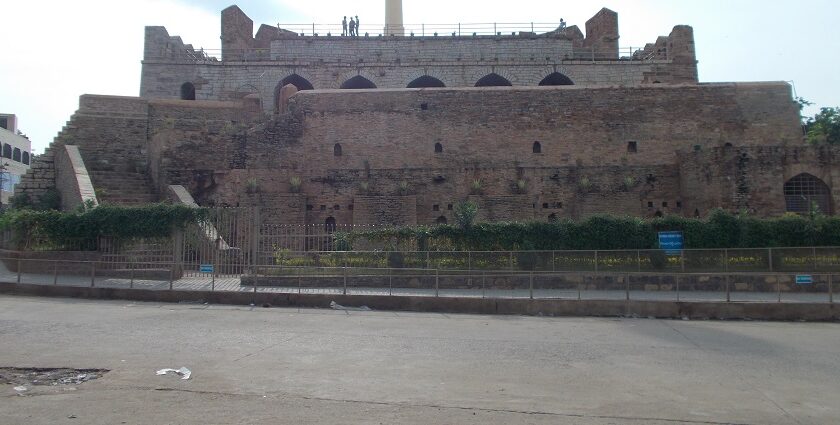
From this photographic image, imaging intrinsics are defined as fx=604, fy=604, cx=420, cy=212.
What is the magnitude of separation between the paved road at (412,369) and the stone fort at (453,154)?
11.8 metres

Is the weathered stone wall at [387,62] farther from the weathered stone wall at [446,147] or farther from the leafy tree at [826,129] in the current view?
the leafy tree at [826,129]

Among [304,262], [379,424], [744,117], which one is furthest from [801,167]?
[379,424]

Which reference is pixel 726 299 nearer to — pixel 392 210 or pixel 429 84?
pixel 392 210

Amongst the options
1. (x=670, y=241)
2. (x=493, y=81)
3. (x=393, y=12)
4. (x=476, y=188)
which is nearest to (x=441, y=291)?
(x=670, y=241)

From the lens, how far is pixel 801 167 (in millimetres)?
21766

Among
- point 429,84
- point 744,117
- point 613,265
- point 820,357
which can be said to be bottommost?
point 820,357

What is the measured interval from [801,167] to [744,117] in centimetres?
500

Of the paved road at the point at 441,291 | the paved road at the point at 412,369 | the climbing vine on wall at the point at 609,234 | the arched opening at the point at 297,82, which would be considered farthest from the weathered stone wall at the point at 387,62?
the paved road at the point at 412,369

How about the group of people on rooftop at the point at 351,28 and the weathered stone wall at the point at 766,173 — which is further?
the group of people on rooftop at the point at 351,28

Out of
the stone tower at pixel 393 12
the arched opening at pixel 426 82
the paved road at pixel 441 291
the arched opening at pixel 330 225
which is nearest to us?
the paved road at pixel 441 291

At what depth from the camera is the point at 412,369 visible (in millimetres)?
7496

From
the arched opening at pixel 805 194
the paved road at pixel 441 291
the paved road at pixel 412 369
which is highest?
the arched opening at pixel 805 194

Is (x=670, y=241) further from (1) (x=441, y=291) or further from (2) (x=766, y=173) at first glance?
(2) (x=766, y=173)

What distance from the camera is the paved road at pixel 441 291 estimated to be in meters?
13.8
